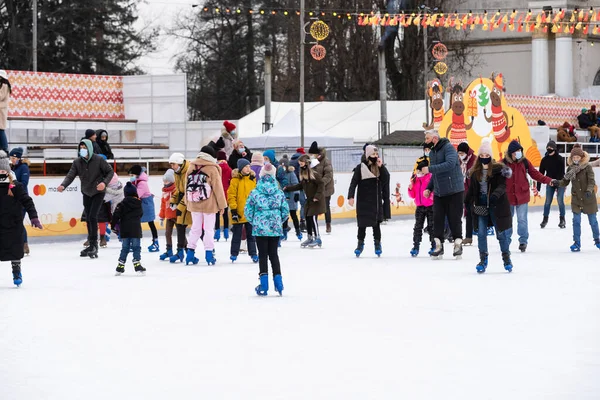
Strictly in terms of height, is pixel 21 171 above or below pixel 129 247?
above

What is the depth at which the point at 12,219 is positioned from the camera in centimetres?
1390

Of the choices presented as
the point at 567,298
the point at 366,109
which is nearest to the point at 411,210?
the point at 567,298

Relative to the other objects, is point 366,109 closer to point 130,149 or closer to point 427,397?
point 130,149

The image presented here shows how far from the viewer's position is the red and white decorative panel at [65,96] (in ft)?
124

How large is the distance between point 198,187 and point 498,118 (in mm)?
14662

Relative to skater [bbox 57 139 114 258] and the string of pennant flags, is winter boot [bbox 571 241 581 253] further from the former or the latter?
the string of pennant flags

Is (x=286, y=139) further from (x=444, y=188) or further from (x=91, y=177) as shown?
(x=444, y=188)

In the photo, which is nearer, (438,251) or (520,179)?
(438,251)

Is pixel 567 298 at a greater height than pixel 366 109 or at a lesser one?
lesser

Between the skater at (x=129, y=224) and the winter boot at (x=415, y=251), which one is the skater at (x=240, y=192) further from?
the winter boot at (x=415, y=251)

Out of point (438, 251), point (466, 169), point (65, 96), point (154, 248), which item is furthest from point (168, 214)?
point (65, 96)

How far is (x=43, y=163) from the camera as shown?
23828 millimetres

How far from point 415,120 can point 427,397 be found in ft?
138

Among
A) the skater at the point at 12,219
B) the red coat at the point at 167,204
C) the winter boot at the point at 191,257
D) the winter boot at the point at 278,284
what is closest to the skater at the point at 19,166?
the red coat at the point at 167,204
